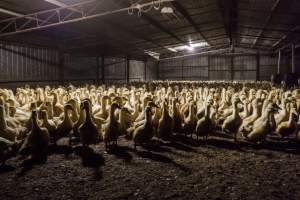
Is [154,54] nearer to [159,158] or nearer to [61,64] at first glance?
[61,64]

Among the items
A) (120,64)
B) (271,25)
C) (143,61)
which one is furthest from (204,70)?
(271,25)

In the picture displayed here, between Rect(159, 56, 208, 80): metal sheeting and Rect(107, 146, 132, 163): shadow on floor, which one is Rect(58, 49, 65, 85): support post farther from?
Rect(159, 56, 208, 80): metal sheeting

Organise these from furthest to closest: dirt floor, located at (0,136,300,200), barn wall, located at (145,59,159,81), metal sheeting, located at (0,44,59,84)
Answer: barn wall, located at (145,59,159,81) → metal sheeting, located at (0,44,59,84) → dirt floor, located at (0,136,300,200)

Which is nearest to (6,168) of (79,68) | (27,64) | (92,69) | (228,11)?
(27,64)

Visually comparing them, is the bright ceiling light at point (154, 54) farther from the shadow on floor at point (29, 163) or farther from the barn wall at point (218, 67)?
the shadow on floor at point (29, 163)

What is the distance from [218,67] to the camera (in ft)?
140

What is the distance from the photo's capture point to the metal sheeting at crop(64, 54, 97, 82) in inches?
1033

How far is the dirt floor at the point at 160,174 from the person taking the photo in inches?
206

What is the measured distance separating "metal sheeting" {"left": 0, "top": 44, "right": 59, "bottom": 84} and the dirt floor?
Result: 13.6 meters

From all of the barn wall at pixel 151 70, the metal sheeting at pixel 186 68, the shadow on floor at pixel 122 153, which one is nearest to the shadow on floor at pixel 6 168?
the shadow on floor at pixel 122 153

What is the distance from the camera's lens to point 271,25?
2144 centimetres

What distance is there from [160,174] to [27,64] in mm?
17991

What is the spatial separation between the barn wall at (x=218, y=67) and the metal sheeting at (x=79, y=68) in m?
16.5

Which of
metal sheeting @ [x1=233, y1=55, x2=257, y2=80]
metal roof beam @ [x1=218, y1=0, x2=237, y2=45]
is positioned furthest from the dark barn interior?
metal sheeting @ [x1=233, y1=55, x2=257, y2=80]
